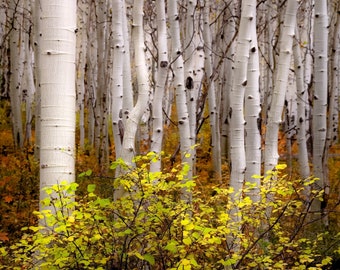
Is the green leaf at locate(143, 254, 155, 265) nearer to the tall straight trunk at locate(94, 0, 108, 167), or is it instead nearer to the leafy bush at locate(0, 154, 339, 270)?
the leafy bush at locate(0, 154, 339, 270)

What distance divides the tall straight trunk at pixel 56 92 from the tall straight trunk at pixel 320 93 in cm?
501

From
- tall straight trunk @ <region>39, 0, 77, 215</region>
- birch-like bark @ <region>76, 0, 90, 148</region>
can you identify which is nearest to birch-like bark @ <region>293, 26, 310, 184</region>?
tall straight trunk @ <region>39, 0, 77, 215</region>

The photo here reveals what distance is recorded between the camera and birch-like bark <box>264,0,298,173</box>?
556 centimetres

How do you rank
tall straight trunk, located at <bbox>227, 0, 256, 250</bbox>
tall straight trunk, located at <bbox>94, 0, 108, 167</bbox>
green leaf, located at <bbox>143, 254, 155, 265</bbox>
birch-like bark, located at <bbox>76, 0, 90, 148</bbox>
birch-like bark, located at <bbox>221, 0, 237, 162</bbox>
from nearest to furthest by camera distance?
green leaf, located at <bbox>143, 254, 155, 265</bbox> < tall straight trunk, located at <bbox>227, 0, 256, 250</bbox> < tall straight trunk, located at <bbox>94, 0, 108, 167</bbox> < birch-like bark, located at <bbox>221, 0, 237, 162</bbox> < birch-like bark, located at <bbox>76, 0, 90, 148</bbox>

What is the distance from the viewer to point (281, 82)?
220 inches

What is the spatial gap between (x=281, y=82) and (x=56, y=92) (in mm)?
2910

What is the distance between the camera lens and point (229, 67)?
474 inches

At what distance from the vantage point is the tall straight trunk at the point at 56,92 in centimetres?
360

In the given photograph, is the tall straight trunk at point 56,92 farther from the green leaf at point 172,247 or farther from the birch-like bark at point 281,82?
the birch-like bark at point 281,82

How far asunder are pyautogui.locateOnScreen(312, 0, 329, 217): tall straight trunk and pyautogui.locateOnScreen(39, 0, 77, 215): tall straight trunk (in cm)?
501

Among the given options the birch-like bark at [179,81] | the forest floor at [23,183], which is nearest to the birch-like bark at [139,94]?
the forest floor at [23,183]

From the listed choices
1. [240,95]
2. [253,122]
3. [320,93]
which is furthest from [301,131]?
[240,95]

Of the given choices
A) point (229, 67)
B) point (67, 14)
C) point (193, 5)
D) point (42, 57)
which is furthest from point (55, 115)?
point (229, 67)

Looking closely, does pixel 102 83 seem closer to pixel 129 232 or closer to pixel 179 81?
pixel 179 81
